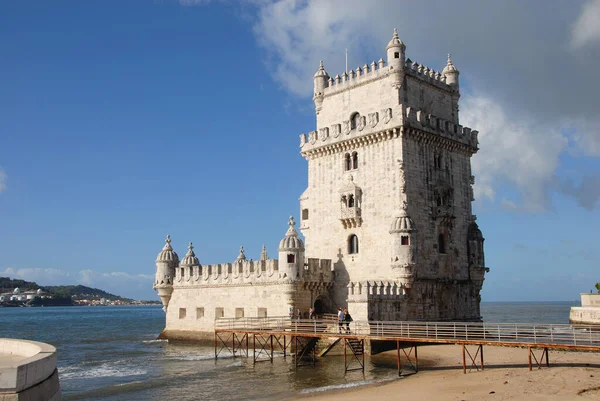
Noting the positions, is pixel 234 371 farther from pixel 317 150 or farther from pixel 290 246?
pixel 317 150

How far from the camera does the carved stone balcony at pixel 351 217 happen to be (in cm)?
3834

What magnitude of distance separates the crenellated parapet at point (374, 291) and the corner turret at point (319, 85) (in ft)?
47.0

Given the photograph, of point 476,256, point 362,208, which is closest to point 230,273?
point 362,208

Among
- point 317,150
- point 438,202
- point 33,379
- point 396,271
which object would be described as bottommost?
point 33,379

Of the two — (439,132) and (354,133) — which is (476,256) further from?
(354,133)

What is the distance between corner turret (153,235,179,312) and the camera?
48688 mm

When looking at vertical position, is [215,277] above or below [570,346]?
above

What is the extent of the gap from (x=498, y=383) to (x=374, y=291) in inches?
434

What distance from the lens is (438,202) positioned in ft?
129

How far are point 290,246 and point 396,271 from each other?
6.87 m

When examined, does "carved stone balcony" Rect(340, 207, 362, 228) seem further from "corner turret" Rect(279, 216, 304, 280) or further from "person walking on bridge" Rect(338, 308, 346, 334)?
"person walking on bridge" Rect(338, 308, 346, 334)

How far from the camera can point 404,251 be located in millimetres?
35438

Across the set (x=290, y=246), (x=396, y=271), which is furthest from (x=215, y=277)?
(x=396, y=271)

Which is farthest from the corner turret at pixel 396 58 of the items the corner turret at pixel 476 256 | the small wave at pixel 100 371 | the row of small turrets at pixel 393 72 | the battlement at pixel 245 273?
the small wave at pixel 100 371
